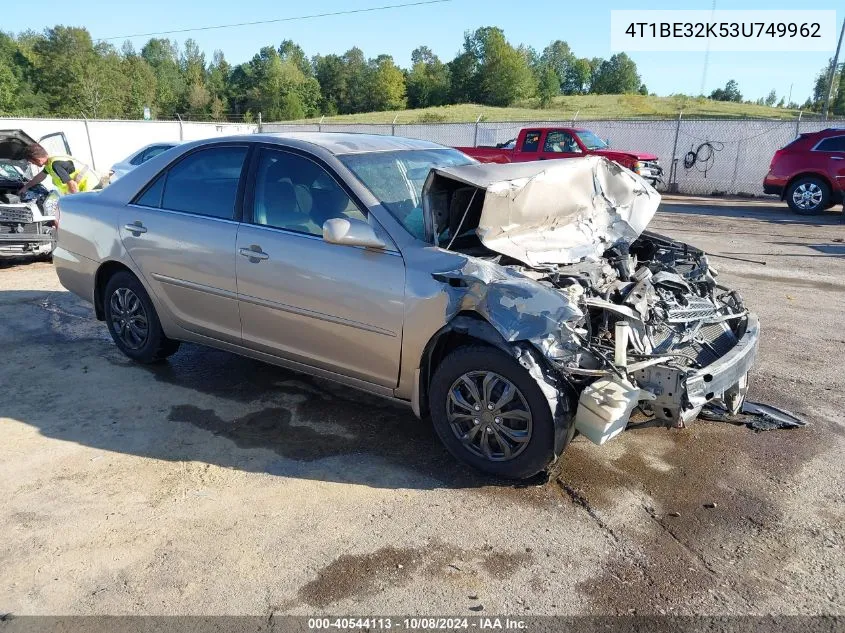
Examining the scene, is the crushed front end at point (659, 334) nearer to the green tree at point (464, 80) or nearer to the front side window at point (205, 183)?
the front side window at point (205, 183)

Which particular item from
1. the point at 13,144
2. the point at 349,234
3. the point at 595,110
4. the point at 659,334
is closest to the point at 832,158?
the point at 659,334

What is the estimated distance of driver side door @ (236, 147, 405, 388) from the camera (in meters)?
3.60

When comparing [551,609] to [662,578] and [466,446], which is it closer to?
[662,578]

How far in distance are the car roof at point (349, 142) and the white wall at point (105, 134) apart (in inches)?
834

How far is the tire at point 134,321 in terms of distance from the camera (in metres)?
4.94

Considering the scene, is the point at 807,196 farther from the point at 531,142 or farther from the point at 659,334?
the point at 659,334

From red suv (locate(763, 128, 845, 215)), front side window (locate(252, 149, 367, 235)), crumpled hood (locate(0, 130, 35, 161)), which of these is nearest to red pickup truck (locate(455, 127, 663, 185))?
red suv (locate(763, 128, 845, 215))

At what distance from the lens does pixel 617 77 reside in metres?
96.3

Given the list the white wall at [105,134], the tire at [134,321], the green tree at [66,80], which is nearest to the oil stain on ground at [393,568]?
the tire at [134,321]

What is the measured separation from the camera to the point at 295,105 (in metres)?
72.6

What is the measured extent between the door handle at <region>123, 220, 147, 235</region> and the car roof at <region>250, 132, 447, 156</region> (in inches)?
43.2

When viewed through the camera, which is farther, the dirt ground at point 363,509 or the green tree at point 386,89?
the green tree at point 386,89

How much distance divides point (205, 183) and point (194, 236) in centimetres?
Answer: 41

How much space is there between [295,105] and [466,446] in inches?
2939
